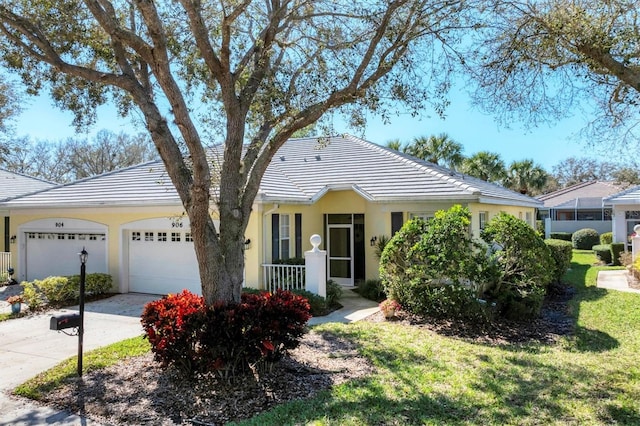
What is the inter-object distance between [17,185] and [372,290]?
2055 cm

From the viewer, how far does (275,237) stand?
1352 cm

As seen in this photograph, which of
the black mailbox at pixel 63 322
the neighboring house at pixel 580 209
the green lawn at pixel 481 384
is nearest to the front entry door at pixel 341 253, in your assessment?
the green lawn at pixel 481 384

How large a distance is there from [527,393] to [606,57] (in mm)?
4559

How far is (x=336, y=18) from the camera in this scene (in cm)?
916

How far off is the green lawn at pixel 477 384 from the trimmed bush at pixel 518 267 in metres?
1.18

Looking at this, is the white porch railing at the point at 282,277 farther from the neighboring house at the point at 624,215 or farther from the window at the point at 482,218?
the neighboring house at the point at 624,215

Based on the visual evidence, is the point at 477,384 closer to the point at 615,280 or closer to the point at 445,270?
the point at 445,270

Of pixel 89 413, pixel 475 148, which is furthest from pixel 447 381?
pixel 475 148

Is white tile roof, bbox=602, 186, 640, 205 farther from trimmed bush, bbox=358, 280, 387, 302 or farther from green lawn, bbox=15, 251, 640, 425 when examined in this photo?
trimmed bush, bbox=358, 280, 387, 302

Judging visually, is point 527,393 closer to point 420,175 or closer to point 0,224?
point 420,175

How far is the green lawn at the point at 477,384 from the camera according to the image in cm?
507

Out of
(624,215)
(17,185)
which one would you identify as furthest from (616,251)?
(17,185)

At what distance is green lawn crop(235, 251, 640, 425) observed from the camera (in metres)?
5.08

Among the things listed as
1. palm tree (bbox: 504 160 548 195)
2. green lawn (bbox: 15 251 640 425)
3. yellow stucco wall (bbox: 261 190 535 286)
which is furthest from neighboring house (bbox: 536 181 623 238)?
green lawn (bbox: 15 251 640 425)
